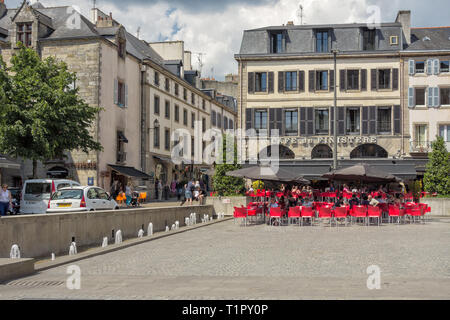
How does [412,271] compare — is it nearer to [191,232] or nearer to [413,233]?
[413,233]

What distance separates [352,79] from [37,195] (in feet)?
81.6

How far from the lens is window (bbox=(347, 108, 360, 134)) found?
126 ft

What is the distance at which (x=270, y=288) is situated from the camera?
26.0 feet

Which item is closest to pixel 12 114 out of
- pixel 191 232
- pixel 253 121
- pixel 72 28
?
pixel 72 28

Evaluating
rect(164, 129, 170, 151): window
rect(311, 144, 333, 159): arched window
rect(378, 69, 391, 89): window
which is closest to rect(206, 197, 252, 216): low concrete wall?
rect(311, 144, 333, 159): arched window

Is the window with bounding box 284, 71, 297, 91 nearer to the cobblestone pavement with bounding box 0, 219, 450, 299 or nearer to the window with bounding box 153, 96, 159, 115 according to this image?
the window with bounding box 153, 96, 159, 115

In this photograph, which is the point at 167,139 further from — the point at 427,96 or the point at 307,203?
the point at 307,203

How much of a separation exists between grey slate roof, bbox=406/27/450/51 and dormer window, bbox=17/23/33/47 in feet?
83.5

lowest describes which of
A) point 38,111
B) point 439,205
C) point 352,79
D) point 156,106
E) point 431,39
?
point 439,205

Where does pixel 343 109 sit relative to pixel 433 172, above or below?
above

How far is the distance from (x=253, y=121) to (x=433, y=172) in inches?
607

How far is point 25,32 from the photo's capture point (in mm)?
35406

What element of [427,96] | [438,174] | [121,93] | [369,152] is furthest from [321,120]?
[121,93]

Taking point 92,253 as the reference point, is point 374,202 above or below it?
above
